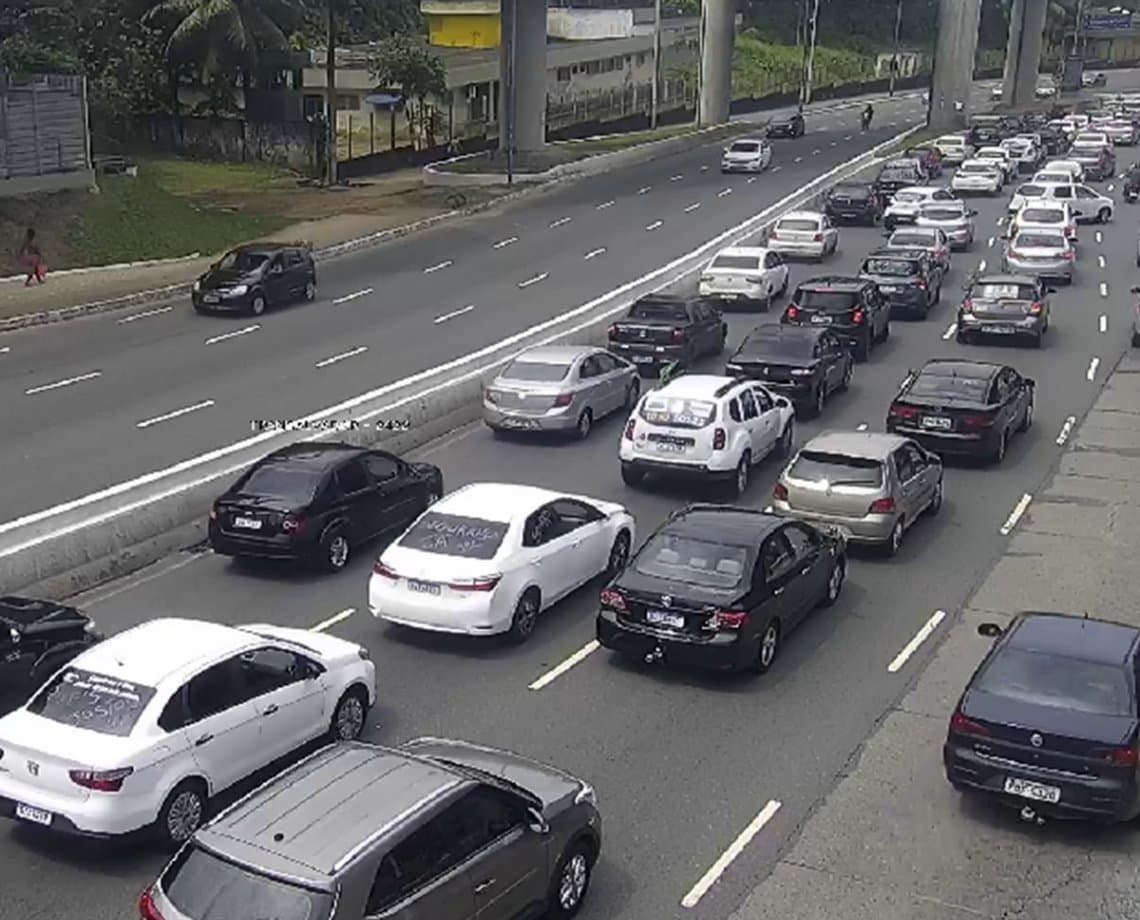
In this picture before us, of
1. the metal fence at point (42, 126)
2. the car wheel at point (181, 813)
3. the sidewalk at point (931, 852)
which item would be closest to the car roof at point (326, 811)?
the car wheel at point (181, 813)

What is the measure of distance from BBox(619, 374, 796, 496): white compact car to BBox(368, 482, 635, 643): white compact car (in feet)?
14.2

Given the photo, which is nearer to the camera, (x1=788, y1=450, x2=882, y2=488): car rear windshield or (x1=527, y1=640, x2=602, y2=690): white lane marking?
(x1=527, y1=640, x2=602, y2=690): white lane marking

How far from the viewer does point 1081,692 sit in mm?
12273

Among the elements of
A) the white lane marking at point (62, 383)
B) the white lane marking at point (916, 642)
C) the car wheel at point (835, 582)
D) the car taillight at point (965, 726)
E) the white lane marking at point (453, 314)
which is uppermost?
the car taillight at point (965, 726)

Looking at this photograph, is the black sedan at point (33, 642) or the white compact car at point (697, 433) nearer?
the black sedan at point (33, 642)

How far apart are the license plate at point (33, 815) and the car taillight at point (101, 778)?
1.09 ft

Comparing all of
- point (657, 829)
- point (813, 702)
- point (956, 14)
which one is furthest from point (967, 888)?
point (956, 14)

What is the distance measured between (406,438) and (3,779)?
44.1 ft

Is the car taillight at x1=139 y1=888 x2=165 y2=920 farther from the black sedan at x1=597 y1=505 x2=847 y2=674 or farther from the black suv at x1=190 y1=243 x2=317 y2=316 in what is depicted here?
the black suv at x1=190 y1=243 x2=317 y2=316

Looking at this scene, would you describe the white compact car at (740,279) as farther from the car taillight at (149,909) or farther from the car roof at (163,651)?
the car taillight at (149,909)

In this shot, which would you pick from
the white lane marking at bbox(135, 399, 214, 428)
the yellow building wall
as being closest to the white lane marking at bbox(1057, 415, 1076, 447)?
the white lane marking at bbox(135, 399, 214, 428)

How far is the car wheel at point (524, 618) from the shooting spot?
1608 centimetres

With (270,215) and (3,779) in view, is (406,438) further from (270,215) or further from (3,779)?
(270,215)

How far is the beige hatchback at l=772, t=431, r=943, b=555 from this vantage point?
1895 cm
